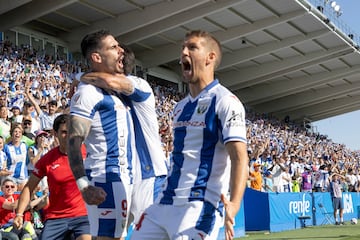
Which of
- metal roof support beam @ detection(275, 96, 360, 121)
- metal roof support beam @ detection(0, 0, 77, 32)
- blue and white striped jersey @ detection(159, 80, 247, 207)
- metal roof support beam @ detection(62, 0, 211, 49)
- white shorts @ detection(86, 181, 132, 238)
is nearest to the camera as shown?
blue and white striped jersey @ detection(159, 80, 247, 207)

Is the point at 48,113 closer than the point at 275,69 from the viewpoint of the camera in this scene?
Yes

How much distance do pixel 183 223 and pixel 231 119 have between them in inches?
28.6

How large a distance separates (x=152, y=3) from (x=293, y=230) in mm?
16567

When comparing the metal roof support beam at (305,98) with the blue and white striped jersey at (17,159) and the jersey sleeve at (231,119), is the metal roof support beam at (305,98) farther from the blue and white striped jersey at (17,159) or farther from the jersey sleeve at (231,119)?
the jersey sleeve at (231,119)

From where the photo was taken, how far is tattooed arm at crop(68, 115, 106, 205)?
4.19m

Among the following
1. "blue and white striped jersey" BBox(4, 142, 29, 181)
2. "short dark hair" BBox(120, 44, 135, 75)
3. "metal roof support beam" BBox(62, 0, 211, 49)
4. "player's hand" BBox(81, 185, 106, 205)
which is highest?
"metal roof support beam" BBox(62, 0, 211, 49)

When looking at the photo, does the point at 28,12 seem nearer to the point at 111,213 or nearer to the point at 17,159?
the point at 17,159

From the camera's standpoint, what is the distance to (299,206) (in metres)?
19.6

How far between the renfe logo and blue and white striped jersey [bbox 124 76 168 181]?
46.9 feet

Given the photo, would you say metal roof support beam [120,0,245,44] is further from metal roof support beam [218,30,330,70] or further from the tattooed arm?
the tattooed arm

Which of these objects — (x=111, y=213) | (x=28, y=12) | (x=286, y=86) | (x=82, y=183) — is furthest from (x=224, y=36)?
(x=82, y=183)

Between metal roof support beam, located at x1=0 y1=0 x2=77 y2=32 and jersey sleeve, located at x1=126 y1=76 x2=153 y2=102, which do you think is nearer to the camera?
jersey sleeve, located at x1=126 y1=76 x2=153 y2=102

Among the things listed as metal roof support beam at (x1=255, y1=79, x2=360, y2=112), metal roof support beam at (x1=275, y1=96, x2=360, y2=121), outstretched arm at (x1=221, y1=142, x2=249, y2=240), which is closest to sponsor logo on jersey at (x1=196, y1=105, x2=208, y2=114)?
outstretched arm at (x1=221, y1=142, x2=249, y2=240)

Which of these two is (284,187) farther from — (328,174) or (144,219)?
(144,219)
